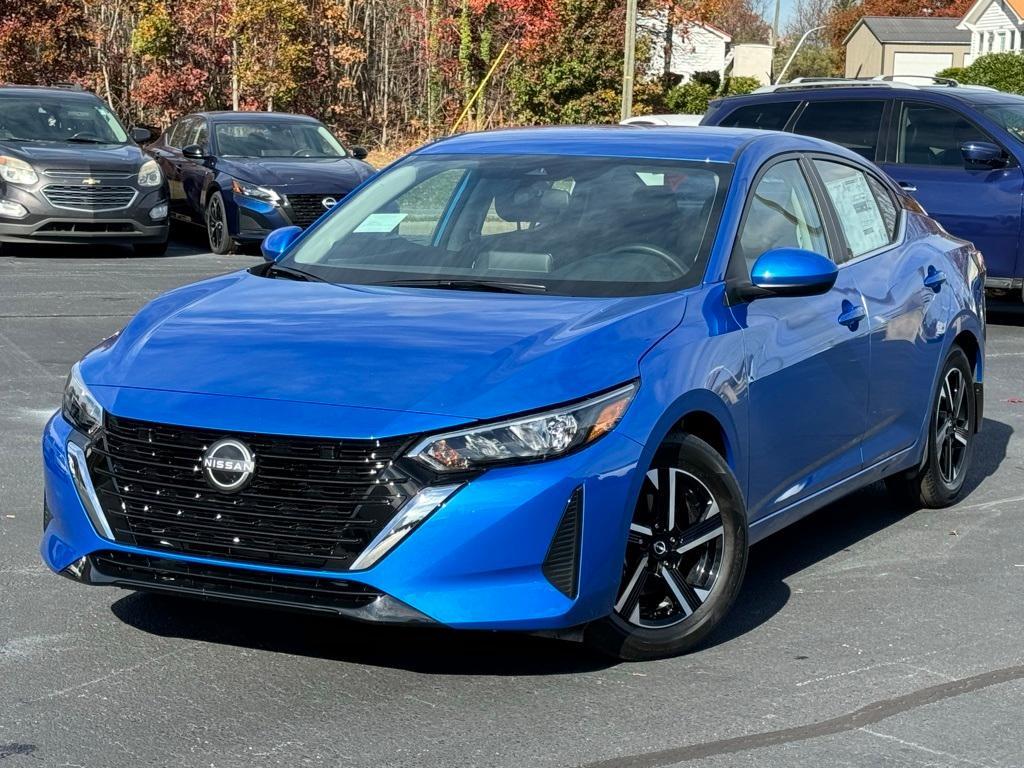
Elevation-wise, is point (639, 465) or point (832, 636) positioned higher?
point (639, 465)

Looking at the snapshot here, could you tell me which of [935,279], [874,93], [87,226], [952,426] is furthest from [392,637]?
[87,226]

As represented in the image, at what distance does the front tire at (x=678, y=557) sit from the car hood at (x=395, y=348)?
15.0 inches

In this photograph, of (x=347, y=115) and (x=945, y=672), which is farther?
(x=347, y=115)

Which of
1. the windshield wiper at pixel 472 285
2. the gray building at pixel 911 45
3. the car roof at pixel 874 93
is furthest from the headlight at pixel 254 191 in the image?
the gray building at pixel 911 45

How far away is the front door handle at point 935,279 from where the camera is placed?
7035 millimetres

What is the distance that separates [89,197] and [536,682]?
44.2ft

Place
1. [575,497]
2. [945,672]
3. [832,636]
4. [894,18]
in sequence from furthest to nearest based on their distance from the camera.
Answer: [894,18], [832,636], [945,672], [575,497]

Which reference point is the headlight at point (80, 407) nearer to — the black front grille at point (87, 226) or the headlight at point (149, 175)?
the black front grille at point (87, 226)

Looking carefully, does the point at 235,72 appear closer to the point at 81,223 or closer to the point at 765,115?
the point at 81,223

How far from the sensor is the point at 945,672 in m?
5.01

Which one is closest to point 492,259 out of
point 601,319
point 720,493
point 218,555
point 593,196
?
point 593,196

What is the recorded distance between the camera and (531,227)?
5.95 meters

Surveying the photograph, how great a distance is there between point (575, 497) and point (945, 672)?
1.36 meters

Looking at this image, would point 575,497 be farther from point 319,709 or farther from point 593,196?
point 593,196
